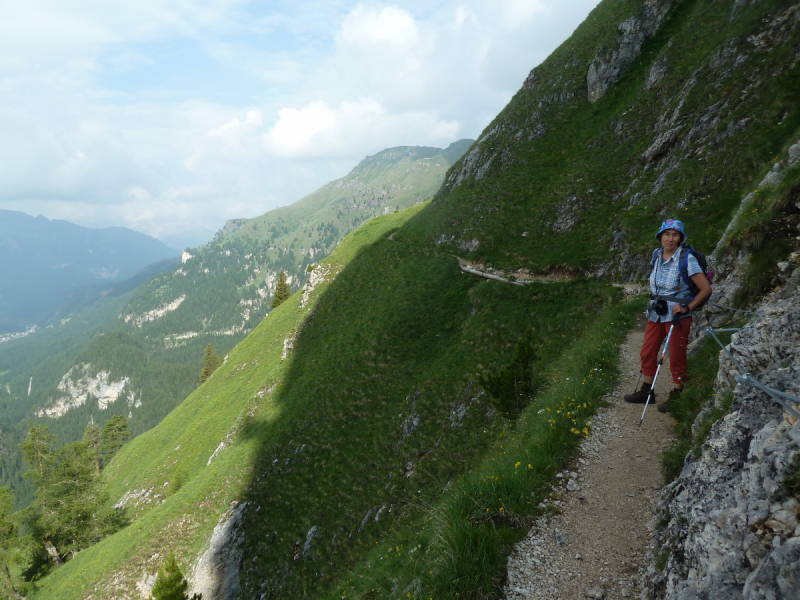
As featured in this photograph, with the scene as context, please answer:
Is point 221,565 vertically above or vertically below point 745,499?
→ below

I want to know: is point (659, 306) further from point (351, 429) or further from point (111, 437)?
point (111, 437)

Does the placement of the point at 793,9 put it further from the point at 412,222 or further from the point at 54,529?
the point at 54,529

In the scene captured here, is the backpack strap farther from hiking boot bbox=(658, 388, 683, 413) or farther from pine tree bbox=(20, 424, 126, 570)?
pine tree bbox=(20, 424, 126, 570)

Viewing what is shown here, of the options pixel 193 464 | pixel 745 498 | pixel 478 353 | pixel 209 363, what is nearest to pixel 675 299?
pixel 745 498

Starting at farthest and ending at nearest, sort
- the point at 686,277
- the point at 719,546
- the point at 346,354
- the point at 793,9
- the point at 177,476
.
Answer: the point at 177,476
the point at 346,354
the point at 793,9
the point at 686,277
the point at 719,546

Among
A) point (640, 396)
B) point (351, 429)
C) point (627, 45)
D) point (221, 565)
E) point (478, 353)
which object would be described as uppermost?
point (627, 45)

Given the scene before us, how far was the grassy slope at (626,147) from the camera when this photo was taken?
20000 mm

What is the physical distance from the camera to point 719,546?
11.4ft

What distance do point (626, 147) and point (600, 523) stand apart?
34.3m

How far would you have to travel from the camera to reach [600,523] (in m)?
5.74

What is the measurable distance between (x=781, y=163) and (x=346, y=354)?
2961 cm

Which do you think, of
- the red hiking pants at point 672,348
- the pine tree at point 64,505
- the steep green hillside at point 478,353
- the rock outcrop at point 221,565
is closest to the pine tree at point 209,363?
the steep green hillside at point 478,353

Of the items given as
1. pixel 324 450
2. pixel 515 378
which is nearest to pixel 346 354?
pixel 324 450

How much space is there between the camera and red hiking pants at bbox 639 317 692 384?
308 inches
